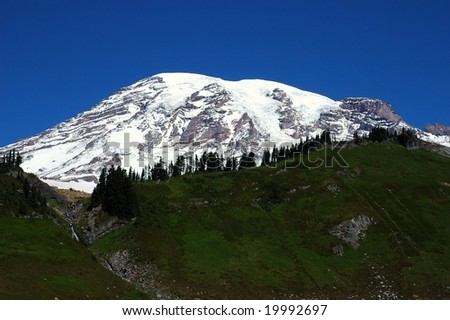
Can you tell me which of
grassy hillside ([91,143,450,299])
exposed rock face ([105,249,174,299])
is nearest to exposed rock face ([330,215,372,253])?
grassy hillside ([91,143,450,299])

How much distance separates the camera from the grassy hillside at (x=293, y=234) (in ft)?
353

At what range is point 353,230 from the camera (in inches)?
5143

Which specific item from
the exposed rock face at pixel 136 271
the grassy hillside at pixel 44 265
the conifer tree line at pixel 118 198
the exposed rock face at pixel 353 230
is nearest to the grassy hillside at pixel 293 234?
the exposed rock face at pixel 353 230

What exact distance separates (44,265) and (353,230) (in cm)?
6803

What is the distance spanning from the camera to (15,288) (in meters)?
79.6

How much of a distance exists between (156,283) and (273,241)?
32382mm

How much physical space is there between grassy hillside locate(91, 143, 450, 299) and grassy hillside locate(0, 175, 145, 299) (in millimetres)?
10987

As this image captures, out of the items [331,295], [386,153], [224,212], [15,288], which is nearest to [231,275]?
[331,295]

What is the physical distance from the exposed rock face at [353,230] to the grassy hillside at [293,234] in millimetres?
1171

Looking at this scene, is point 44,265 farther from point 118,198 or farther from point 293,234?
point 293,234

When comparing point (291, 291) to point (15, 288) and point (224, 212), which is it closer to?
point (224, 212)

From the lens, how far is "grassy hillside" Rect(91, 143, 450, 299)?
108 m

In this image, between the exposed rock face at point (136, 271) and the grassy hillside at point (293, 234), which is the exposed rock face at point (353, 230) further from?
the exposed rock face at point (136, 271)

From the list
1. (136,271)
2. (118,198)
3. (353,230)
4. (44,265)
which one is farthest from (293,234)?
(44,265)
